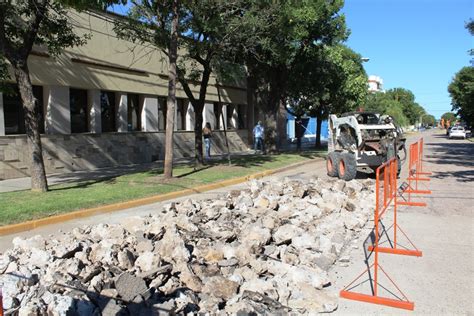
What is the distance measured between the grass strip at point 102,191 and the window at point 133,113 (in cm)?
462

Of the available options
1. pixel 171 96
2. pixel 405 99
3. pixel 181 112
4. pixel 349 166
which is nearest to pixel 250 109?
pixel 181 112

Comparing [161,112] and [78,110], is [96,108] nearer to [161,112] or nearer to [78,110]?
[78,110]

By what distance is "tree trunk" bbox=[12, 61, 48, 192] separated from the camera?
1044 cm

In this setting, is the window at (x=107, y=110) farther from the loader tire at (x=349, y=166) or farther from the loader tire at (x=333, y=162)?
the loader tire at (x=349, y=166)

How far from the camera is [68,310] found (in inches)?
155

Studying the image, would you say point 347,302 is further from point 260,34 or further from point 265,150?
point 265,150

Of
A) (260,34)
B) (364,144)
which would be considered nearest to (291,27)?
(260,34)

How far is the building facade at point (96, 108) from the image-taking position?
14648 mm

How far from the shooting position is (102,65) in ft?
58.0

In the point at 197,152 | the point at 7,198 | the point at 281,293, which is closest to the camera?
the point at 281,293

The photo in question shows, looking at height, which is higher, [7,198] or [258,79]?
[258,79]

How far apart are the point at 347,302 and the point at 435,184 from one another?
9.56m

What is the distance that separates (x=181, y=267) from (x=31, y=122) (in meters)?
7.31

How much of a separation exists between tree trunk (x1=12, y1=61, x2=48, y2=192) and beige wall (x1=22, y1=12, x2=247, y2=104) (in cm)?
450
